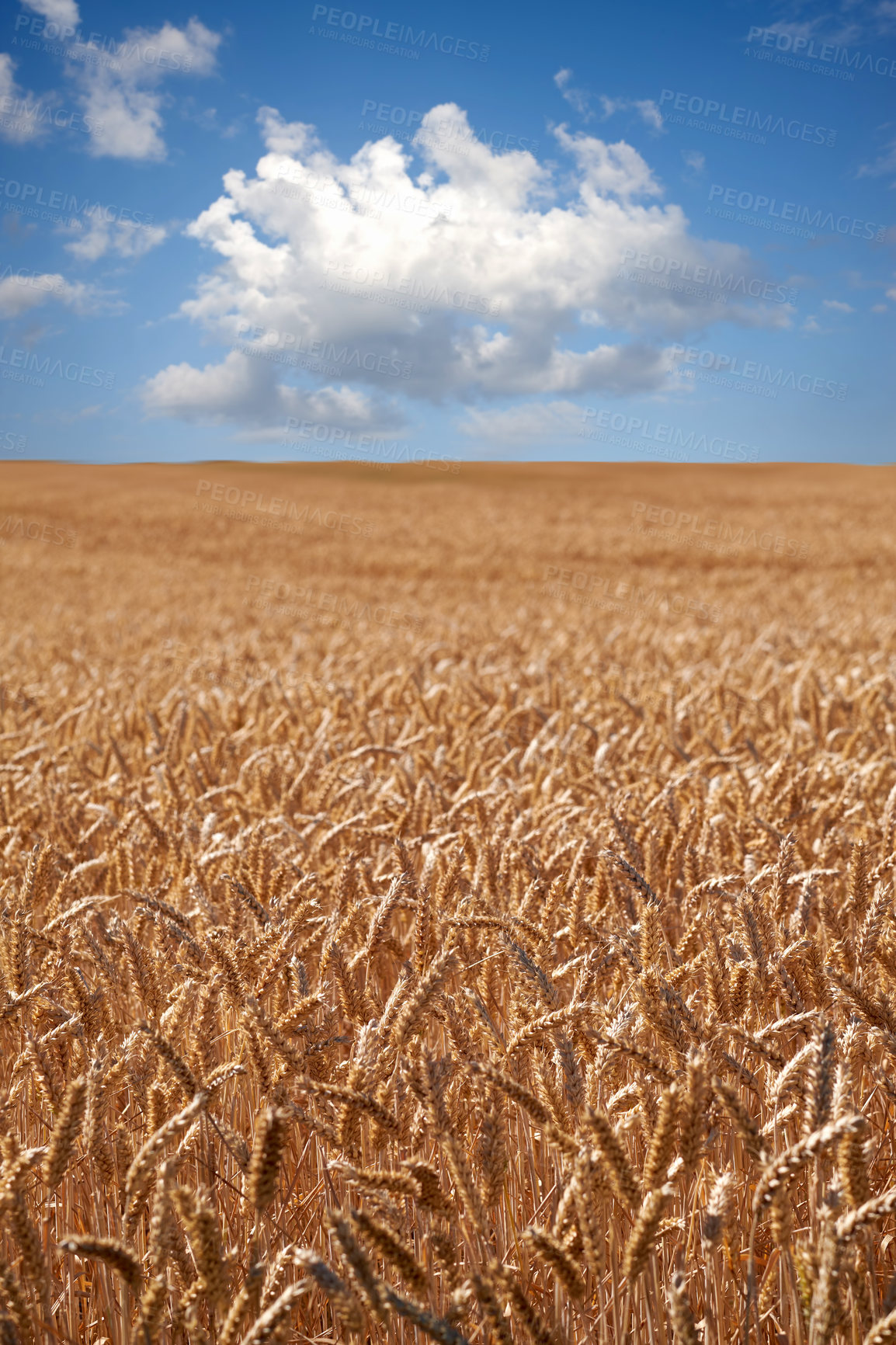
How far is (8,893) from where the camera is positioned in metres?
2.24

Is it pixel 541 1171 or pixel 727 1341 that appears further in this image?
pixel 541 1171

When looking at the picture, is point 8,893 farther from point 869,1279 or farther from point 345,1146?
point 869,1279

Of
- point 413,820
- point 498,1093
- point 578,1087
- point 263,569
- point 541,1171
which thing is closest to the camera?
point 578,1087

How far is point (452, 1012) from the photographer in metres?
1.42

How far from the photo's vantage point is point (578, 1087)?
1095 millimetres

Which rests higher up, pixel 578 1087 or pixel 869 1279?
pixel 578 1087

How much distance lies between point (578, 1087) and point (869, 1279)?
1.93 ft

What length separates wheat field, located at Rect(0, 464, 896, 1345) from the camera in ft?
3.24

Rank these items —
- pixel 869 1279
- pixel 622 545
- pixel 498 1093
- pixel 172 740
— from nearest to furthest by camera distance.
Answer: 1. pixel 869 1279
2. pixel 498 1093
3. pixel 172 740
4. pixel 622 545

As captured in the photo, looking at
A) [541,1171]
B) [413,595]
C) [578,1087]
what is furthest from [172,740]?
[413,595]

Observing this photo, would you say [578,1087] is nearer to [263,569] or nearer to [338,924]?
[338,924]

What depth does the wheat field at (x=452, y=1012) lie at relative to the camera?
3.24 feet

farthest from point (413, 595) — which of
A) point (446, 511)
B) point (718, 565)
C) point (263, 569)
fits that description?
point (446, 511)

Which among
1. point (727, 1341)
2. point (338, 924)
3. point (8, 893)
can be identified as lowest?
point (727, 1341)
